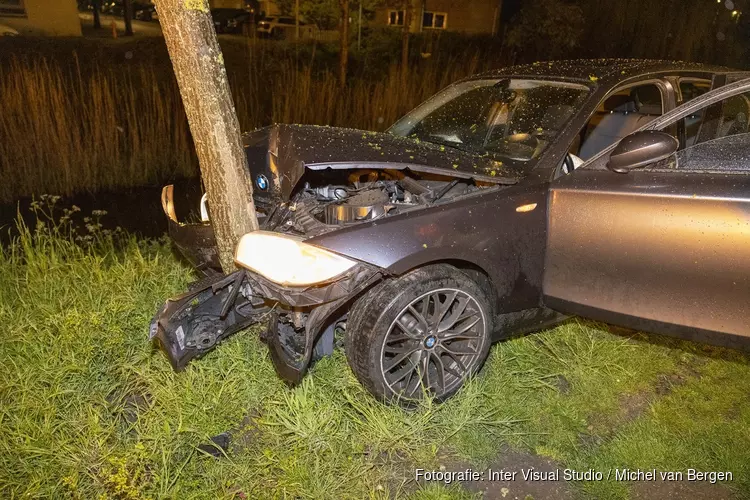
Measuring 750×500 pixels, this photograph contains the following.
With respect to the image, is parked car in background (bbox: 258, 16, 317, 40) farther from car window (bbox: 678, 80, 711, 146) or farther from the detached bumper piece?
the detached bumper piece

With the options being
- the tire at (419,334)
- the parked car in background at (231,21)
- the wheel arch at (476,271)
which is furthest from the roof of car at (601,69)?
the parked car in background at (231,21)

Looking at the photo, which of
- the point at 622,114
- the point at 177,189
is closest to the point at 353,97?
the point at 177,189

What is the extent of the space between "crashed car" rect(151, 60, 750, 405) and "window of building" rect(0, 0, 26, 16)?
16580 millimetres

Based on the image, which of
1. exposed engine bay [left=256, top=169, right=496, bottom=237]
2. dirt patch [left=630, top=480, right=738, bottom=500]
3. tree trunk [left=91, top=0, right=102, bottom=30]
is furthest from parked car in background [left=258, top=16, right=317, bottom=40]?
dirt patch [left=630, top=480, right=738, bottom=500]

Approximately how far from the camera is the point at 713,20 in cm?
1195

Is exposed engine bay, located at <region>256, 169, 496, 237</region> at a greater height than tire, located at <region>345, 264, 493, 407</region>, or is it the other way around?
exposed engine bay, located at <region>256, 169, 496, 237</region>

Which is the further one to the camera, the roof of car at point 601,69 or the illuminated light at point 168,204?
the illuminated light at point 168,204

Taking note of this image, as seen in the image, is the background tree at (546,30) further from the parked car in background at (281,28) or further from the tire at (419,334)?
the tire at (419,334)

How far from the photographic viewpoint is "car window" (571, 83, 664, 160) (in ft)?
12.0

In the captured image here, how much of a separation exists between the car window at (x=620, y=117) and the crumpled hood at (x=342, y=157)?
4.47ft

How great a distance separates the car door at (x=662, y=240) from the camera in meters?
2.34

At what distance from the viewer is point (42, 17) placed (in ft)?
50.8

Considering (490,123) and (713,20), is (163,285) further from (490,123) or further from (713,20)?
(713,20)

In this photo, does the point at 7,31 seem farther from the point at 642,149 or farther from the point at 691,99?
the point at 642,149
